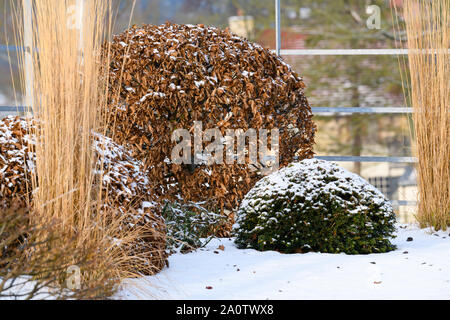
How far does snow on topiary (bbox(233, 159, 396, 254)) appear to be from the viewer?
3.53m

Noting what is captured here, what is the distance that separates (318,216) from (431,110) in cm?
137

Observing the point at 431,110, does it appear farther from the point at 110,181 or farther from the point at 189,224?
the point at 110,181

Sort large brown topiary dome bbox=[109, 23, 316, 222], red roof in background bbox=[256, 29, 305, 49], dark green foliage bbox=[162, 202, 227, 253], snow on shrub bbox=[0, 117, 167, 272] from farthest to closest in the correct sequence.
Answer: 1. red roof in background bbox=[256, 29, 305, 49]
2. large brown topiary dome bbox=[109, 23, 316, 222]
3. dark green foliage bbox=[162, 202, 227, 253]
4. snow on shrub bbox=[0, 117, 167, 272]

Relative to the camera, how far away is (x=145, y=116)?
164 inches

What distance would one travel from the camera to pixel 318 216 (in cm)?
352

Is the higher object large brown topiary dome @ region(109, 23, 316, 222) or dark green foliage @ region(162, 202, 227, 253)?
A: large brown topiary dome @ region(109, 23, 316, 222)

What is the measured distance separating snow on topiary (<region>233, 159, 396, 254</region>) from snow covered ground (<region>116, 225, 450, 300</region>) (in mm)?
95

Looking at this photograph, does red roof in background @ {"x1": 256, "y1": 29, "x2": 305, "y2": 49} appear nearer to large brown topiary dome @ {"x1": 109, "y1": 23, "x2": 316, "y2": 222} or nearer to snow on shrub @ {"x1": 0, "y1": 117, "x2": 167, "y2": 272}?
large brown topiary dome @ {"x1": 109, "y1": 23, "x2": 316, "y2": 222}

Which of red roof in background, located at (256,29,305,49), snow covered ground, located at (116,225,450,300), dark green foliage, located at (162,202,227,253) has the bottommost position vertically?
snow covered ground, located at (116,225,450,300)

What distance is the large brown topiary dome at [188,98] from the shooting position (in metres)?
4.17

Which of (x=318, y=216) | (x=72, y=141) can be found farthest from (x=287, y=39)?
(x=72, y=141)

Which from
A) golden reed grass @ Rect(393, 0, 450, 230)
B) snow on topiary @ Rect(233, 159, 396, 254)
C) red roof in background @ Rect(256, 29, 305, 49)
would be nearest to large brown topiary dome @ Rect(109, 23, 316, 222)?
snow on topiary @ Rect(233, 159, 396, 254)

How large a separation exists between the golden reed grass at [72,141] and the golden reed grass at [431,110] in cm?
228
